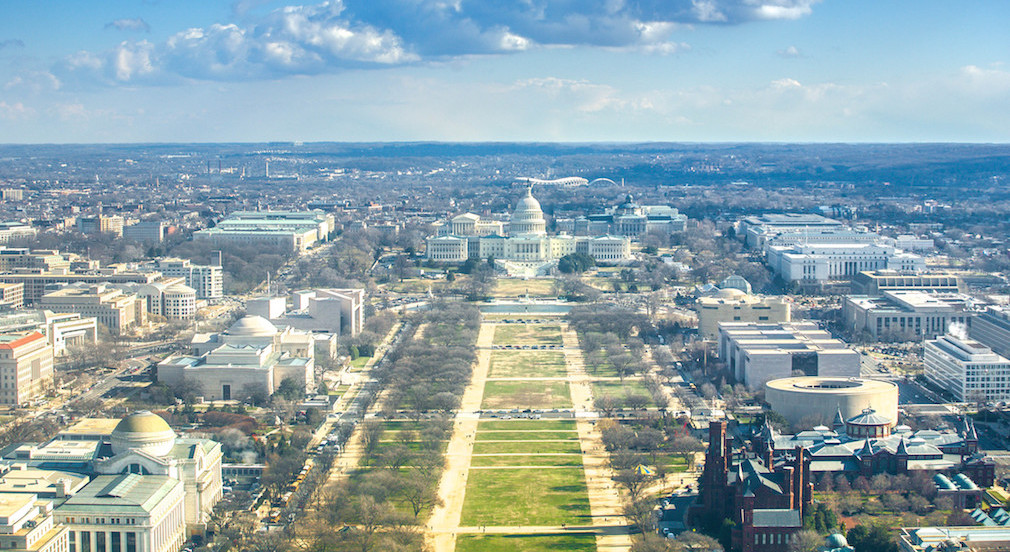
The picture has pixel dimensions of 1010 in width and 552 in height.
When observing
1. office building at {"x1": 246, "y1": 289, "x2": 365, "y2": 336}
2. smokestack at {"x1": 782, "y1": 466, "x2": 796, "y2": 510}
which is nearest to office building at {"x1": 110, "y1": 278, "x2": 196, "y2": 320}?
office building at {"x1": 246, "y1": 289, "x2": 365, "y2": 336}

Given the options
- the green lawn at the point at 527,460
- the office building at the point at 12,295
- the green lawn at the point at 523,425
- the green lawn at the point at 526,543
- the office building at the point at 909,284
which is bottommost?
the green lawn at the point at 526,543

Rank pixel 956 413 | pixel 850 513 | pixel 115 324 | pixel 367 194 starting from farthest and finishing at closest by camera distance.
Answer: pixel 367 194 < pixel 115 324 < pixel 956 413 < pixel 850 513

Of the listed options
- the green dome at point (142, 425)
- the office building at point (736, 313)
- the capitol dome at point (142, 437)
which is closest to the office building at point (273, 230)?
the office building at point (736, 313)

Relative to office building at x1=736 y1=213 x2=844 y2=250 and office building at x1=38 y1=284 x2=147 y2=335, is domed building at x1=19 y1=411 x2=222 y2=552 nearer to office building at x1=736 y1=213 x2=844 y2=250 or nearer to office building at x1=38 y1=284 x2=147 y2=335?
office building at x1=38 y1=284 x2=147 y2=335

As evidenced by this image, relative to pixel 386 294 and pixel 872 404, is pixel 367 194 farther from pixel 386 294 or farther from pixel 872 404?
pixel 872 404

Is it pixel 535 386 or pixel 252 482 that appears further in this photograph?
pixel 535 386

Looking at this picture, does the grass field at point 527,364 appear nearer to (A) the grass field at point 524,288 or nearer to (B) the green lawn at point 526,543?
(A) the grass field at point 524,288

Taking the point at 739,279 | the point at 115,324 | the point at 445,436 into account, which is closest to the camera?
the point at 445,436

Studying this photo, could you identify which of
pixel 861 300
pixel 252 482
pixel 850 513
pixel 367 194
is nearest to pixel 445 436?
pixel 252 482
